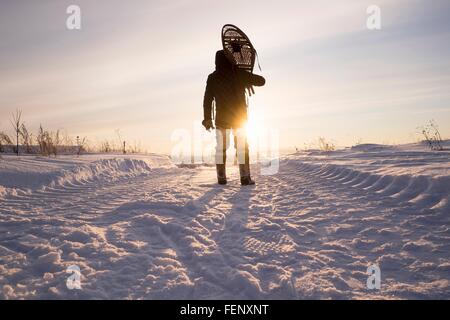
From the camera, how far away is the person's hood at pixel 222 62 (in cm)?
594

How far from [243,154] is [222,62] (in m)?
1.77

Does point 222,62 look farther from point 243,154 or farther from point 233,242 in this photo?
point 233,242

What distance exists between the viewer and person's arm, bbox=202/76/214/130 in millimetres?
6227

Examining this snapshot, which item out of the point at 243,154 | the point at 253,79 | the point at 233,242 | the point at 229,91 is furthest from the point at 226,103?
the point at 233,242

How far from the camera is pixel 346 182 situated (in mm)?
4984

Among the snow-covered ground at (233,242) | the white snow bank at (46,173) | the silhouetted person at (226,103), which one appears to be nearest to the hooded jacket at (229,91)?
the silhouetted person at (226,103)

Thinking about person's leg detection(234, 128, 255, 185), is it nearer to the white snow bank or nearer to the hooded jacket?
the hooded jacket

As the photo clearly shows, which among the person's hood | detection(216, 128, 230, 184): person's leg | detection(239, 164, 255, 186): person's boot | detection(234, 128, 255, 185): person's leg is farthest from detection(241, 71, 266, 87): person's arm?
detection(239, 164, 255, 186): person's boot

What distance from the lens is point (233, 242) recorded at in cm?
260

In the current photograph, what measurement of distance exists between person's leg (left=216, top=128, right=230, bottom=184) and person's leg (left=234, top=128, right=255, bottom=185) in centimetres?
20

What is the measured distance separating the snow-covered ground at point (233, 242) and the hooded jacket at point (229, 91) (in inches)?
80.0

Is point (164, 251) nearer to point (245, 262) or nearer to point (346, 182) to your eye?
point (245, 262)
